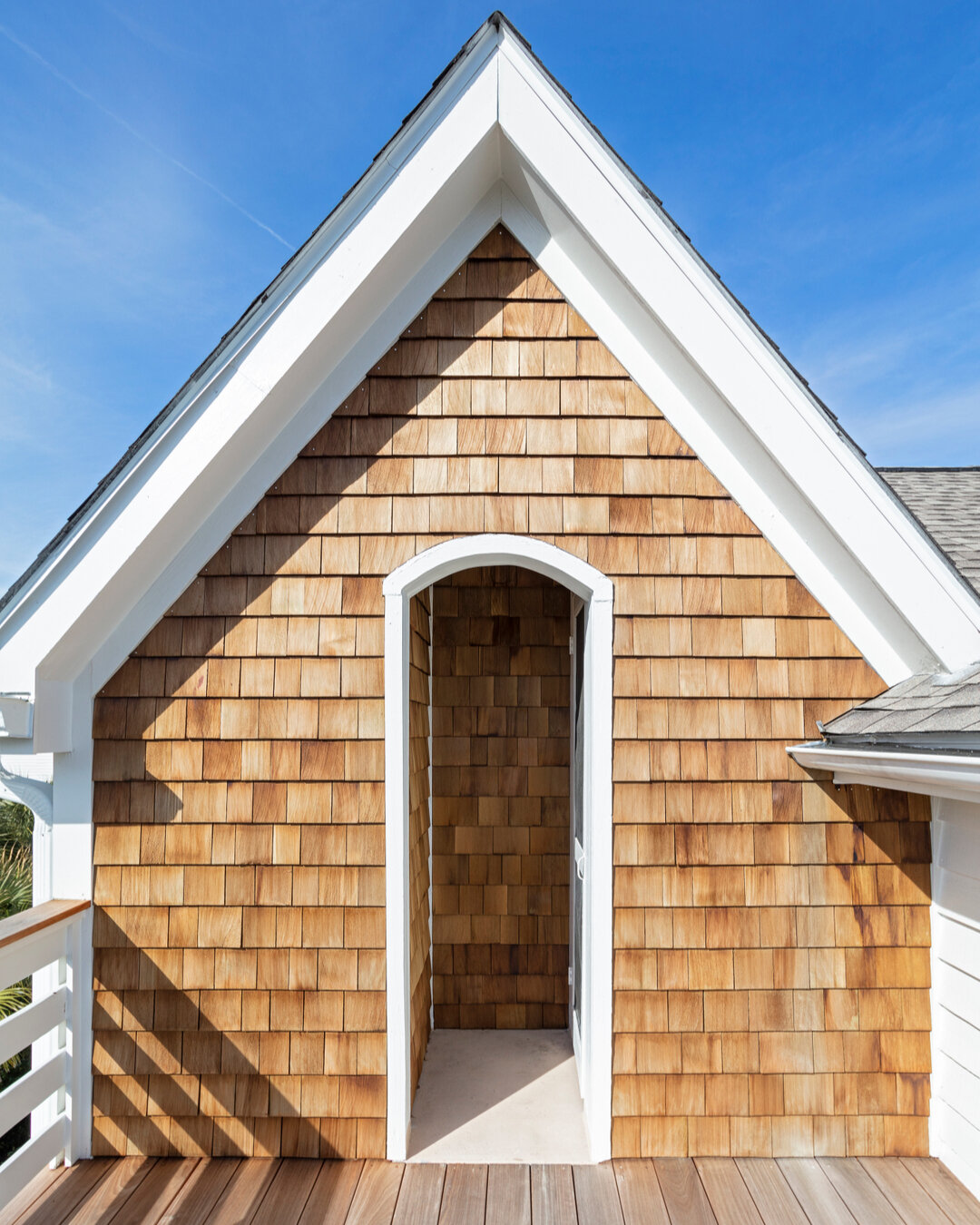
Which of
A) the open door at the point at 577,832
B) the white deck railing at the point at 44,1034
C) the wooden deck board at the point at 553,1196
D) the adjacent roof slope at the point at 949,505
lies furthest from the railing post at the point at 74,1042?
the adjacent roof slope at the point at 949,505

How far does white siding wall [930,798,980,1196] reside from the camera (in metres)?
2.39

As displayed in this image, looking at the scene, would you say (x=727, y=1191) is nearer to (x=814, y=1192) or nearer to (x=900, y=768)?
(x=814, y=1192)

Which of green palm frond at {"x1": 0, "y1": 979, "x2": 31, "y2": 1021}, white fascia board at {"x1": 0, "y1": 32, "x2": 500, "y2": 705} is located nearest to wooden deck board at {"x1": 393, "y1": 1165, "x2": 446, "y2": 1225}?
white fascia board at {"x1": 0, "y1": 32, "x2": 500, "y2": 705}

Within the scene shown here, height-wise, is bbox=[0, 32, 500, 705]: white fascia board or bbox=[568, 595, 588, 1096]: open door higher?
bbox=[0, 32, 500, 705]: white fascia board

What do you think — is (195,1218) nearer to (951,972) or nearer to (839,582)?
(951,972)

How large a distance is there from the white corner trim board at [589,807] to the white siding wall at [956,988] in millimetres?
1191

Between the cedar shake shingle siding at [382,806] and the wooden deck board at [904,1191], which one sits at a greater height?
the cedar shake shingle siding at [382,806]

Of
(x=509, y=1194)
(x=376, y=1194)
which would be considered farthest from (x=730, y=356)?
(x=376, y=1194)

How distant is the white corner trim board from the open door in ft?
0.94

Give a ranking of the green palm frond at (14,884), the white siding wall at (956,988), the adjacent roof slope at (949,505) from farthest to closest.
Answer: the green palm frond at (14,884) → the adjacent roof slope at (949,505) → the white siding wall at (956,988)

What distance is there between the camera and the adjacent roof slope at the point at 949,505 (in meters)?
3.07

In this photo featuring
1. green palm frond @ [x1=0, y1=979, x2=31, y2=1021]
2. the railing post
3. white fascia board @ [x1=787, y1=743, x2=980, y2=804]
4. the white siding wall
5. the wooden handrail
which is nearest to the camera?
white fascia board @ [x1=787, y1=743, x2=980, y2=804]

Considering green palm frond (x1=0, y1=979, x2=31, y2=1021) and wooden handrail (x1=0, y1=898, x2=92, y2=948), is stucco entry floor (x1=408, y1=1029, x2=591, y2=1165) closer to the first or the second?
wooden handrail (x1=0, y1=898, x2=92, y2=948)

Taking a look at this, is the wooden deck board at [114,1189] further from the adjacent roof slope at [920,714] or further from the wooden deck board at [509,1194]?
the adjacent roof slope at [920,714]
